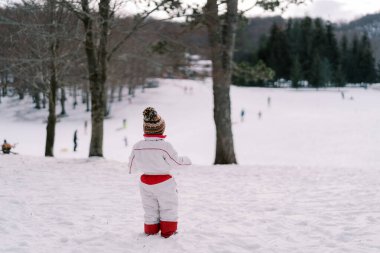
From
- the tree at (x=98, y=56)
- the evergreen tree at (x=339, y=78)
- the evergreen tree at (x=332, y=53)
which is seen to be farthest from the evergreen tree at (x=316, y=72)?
the tree at (x=98, y=56)

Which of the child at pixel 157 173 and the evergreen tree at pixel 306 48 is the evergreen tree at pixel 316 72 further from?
the child at pixel 157 173

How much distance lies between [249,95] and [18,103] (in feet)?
105

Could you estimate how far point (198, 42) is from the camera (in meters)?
13.1

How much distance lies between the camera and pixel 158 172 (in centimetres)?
494

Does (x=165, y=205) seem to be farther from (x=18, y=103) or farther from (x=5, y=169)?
(x=18, y=103)

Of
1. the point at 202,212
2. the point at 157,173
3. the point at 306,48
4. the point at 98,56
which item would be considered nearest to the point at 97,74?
the point at 98,56

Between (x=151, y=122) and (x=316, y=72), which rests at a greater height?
(x=316, y=72)

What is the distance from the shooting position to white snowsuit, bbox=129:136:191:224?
4930 mm

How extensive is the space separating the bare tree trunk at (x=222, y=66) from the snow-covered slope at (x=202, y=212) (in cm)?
224

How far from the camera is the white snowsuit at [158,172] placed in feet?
16.2

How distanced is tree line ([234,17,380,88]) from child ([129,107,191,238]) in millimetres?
75991

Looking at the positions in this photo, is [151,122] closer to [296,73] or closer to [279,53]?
[296,73]

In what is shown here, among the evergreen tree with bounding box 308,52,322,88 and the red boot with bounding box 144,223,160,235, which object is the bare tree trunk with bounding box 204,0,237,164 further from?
the evergreen tree with bounding box 308,52,322,88

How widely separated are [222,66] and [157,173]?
27.4 ft
